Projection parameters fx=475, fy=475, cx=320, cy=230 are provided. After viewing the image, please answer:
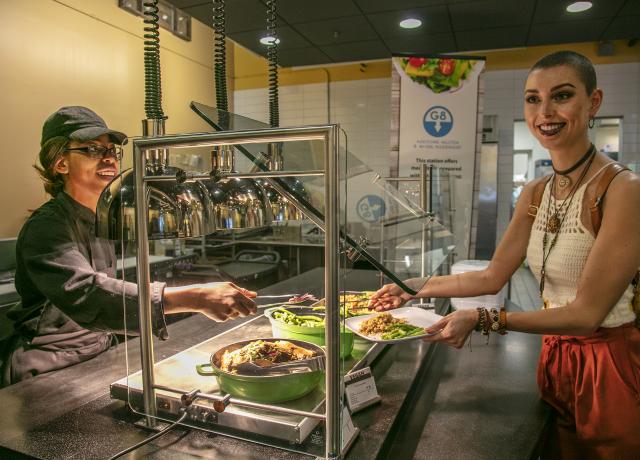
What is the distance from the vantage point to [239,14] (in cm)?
464

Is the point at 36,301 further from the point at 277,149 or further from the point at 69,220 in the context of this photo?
the point at 277,149

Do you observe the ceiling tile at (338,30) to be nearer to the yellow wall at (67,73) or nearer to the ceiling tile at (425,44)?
the ceiling tile at (425,44)

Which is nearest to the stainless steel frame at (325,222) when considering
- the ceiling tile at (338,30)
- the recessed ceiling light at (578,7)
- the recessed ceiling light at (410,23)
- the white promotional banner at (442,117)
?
the white promotional banner at (442,117)

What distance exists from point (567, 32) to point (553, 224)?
476 cm

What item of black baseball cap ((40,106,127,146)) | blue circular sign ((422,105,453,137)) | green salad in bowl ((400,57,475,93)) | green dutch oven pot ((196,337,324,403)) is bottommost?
green dutch oven pot ((196,337,324,403))

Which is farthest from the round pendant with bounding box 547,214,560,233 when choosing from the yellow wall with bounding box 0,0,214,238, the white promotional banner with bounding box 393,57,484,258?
the white promotional banner with bounding box 393,57,484,258

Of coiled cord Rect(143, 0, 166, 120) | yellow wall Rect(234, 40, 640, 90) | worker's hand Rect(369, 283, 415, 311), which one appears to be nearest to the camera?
coiled cord Rect(143, 0, 166, 120)

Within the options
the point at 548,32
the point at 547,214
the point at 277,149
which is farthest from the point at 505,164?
the point at 277,149

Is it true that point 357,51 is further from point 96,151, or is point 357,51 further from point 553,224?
point 553,224

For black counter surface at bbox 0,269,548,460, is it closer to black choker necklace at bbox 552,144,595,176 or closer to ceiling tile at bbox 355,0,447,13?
black choker necklace at bbox 552,144,595,176

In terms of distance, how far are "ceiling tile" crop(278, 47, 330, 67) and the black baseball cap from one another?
456cm

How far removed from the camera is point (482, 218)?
247 inches

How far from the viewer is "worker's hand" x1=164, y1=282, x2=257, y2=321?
1171mm

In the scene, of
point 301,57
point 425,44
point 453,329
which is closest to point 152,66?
point 453,329
